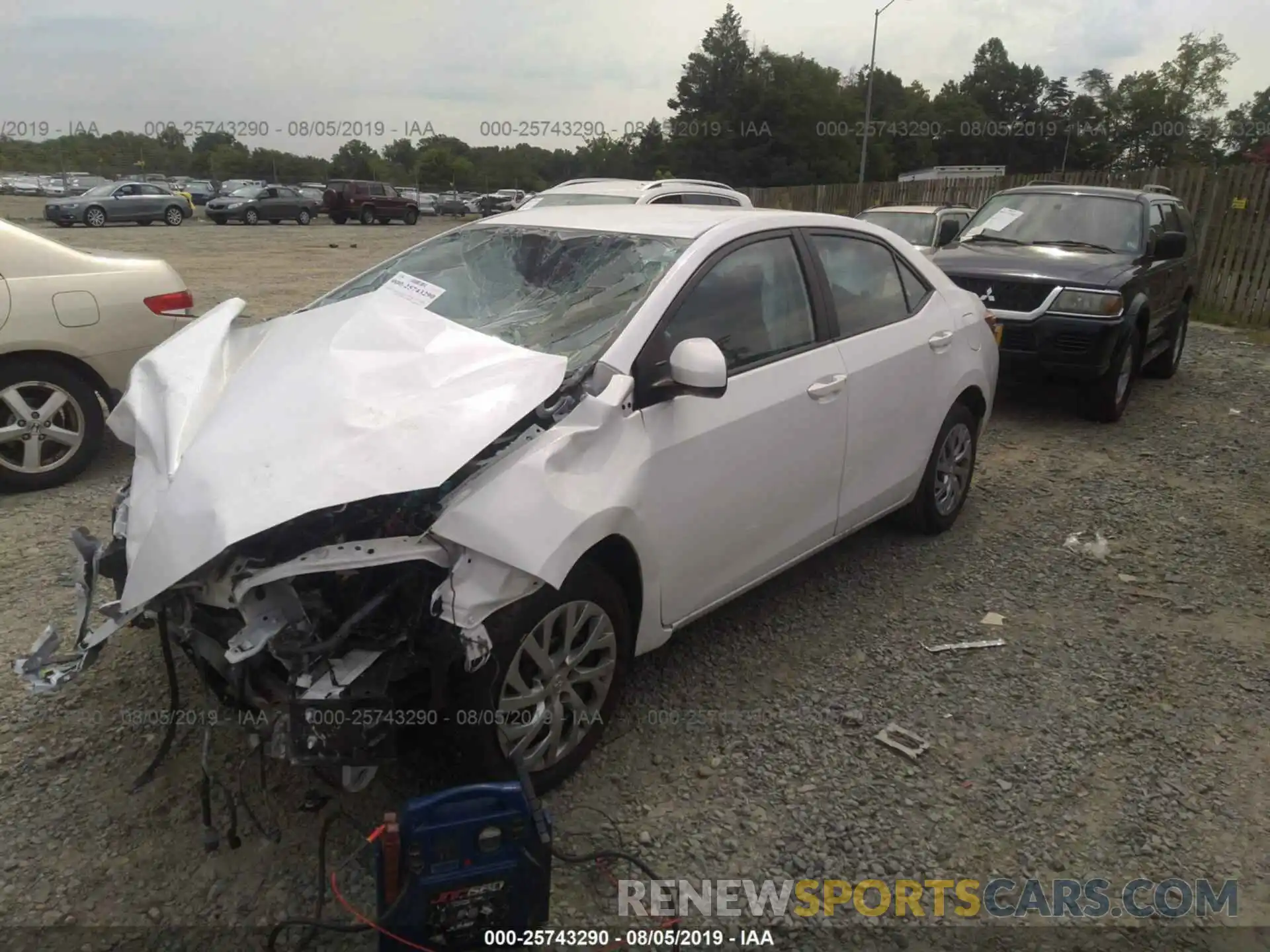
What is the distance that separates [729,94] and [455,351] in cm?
6324

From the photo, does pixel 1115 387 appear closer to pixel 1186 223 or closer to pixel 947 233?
pixel 947 233

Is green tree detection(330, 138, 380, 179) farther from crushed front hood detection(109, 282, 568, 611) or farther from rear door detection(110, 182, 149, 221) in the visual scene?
crushed front hood detection(109, 282, 568, 611)

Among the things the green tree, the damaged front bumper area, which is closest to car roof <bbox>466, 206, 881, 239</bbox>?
the damaged front bumper area

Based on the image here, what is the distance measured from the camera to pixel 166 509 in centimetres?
235

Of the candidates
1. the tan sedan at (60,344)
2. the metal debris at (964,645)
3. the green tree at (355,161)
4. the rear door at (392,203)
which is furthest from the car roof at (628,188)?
the green tree at (355,161)

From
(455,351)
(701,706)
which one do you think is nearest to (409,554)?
(455,351)

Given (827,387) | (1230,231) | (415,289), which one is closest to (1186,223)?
(1230,231)

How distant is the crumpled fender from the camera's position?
237cm

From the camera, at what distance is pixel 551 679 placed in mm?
2740

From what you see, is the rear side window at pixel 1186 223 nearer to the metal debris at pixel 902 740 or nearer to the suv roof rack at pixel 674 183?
the suv roof rack at pixel 674 183

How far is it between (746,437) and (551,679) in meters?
1.12

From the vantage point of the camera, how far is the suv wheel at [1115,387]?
23.2ft

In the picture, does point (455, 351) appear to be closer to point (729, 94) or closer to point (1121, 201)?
point (1121, 201)

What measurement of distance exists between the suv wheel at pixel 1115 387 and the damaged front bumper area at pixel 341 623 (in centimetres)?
617
